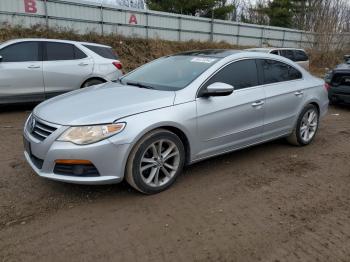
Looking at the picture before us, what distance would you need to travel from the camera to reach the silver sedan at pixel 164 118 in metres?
3.56

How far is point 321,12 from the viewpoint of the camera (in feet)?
84.5

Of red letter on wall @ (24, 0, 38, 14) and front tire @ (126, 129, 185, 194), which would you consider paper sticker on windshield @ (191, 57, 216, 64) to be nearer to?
front tire @ (126, 129, 185, 194)

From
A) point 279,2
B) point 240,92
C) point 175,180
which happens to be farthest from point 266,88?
point 279,2

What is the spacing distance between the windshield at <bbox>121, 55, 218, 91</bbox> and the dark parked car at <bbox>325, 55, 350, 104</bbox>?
5721mm

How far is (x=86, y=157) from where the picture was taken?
11.5ft

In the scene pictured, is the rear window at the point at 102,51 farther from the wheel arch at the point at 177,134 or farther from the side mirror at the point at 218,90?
the wheel arch at the point at 177,134

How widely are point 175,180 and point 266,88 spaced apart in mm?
1884

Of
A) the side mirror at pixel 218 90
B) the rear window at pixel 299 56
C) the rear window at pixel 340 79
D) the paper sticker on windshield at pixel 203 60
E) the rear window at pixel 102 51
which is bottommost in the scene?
the rear window at pixel 299 56

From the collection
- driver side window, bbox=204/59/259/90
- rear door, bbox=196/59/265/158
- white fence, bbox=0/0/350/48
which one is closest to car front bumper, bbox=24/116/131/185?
rear door, bbox=196/59/265/158

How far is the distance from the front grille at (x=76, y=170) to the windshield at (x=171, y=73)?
51.8 inches

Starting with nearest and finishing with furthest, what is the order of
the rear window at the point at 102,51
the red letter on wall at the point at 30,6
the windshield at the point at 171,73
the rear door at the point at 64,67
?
the windshield at the point at 171,73 < the rear door at the point at 64,67 < the rear window at the point at 102,51 < the red letter on wall at the point at 30,6

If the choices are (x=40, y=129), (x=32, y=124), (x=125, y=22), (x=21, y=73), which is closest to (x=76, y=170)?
(x=40, y=129)

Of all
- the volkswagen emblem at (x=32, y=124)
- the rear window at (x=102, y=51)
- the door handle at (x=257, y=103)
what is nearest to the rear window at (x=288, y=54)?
the rear window at (x=102, y=51)

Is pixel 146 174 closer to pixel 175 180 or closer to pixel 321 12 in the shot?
pixel 175 180
